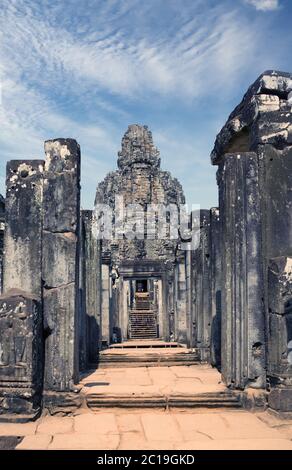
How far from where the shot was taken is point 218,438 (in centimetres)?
478

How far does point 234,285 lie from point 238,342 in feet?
2.48

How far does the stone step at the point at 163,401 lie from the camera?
6020 mm

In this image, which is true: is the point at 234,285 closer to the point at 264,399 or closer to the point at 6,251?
the point at 264,399

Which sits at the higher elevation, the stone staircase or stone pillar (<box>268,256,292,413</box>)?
stone pillar (<box>268,256,292,413</box>)

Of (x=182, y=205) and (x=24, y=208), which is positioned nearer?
(x=24, y=208)

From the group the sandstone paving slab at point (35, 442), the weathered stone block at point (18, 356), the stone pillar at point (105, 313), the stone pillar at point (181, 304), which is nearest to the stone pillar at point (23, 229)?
the weathered stone block at point (18, 356)

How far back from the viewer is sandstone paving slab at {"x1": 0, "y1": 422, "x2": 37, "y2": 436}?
5.04m

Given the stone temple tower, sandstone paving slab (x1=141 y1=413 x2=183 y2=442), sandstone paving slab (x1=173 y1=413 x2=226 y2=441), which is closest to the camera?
sandstone paving slab (x1=141 y1=413 x2=183 y2=442)

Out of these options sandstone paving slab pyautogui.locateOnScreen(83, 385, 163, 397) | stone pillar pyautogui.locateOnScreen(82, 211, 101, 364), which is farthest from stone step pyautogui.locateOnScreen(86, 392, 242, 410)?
stone pillar pyautogui.locateOnScreen(82, 211, 101, 364)

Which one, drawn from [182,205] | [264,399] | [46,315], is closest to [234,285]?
[264,399]

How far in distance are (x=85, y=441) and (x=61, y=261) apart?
7.64ft

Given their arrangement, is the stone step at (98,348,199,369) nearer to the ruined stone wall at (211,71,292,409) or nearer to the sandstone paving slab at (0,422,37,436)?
the ruined stone wall at (211,71,292,409)

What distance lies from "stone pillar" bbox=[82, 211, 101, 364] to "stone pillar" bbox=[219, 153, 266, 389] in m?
4.26

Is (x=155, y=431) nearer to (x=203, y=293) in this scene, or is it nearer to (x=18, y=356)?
(x=18, y=356)
